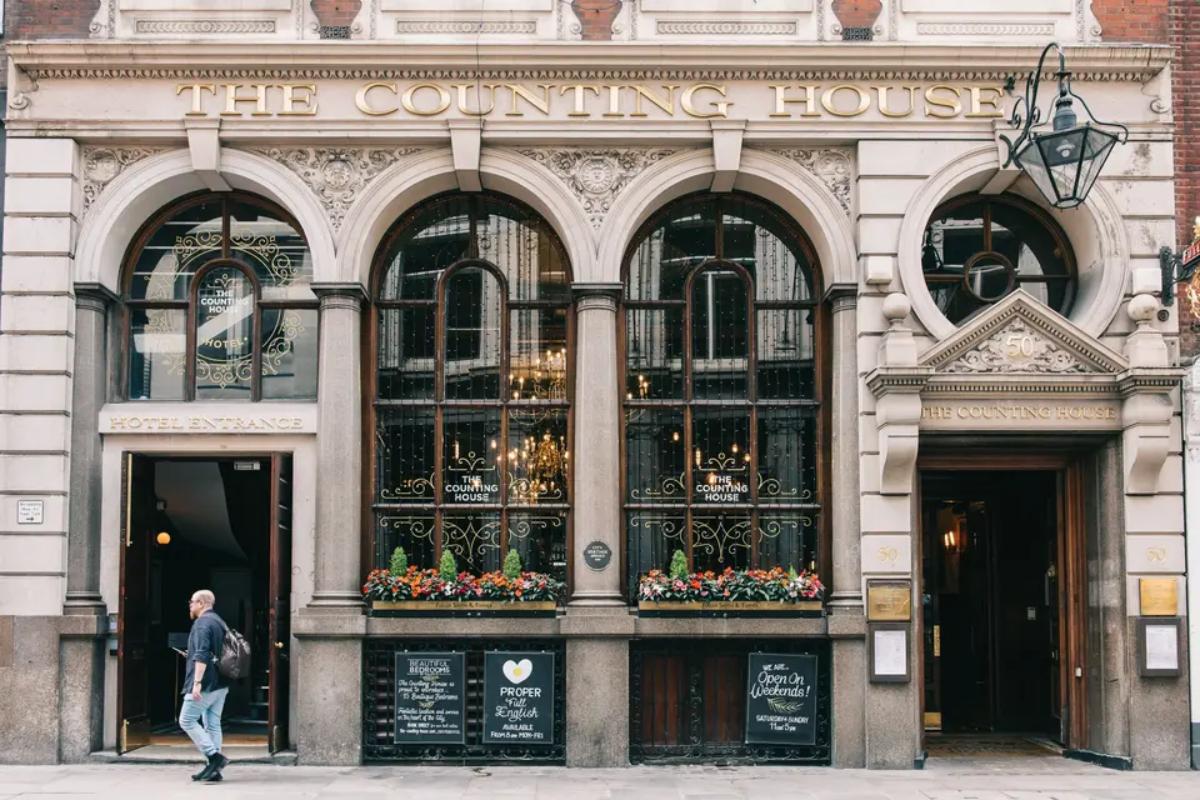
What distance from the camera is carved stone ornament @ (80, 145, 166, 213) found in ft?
47.5

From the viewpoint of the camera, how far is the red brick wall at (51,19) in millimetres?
14367

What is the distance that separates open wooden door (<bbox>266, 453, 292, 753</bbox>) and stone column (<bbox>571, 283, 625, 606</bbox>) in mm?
3056

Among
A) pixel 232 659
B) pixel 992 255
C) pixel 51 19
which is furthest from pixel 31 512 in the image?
pixel 992 255

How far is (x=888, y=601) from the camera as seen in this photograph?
546 inches

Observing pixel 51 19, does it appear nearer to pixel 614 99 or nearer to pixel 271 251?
pixel 271 251

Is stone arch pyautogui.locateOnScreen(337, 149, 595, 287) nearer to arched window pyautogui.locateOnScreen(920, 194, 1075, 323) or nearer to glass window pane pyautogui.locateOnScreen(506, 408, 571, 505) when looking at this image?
glass window pane pyautogui.locateOnScreen(506, 408, 571, 505)

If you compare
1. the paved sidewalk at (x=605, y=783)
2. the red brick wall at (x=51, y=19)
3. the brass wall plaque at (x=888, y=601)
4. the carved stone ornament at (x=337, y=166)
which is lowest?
the paved sidewalk at (x=605, y=783)

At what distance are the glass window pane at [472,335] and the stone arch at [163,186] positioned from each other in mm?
1447

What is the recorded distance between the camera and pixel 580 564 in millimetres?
14125

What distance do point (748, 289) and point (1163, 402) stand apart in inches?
174

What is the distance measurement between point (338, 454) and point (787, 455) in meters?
4.82

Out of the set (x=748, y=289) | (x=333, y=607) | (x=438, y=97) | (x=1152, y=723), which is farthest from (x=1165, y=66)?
(x=333, y=607)

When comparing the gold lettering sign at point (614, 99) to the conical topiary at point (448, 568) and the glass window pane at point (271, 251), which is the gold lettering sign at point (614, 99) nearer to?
the glass window pane at point (271, 251)

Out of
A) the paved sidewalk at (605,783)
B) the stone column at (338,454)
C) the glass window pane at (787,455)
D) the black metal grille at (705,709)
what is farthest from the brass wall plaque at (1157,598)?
the stone column at (338,454)
